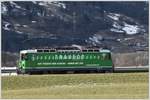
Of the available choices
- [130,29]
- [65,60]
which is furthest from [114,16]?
[65,60]

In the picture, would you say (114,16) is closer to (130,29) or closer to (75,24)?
(130,29)

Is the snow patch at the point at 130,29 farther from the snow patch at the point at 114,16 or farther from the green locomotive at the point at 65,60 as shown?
the green locomotive at the point at 65,60

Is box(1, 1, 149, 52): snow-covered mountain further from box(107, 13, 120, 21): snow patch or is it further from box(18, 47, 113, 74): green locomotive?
box(18, 47, 113, 74): green locomotive

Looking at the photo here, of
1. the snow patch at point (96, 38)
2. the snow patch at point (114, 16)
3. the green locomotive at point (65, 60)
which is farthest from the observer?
the snow patch at point (114, 16)

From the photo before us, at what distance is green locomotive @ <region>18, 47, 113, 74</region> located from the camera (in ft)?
187

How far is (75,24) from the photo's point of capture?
180m

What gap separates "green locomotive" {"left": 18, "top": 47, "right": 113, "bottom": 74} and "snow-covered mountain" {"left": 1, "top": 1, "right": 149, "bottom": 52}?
296ft

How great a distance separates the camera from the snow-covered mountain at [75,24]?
525 feet

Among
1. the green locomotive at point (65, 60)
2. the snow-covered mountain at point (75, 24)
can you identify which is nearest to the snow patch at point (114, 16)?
the snow-covered mountain at point (75, 24)

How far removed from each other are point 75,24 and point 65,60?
A: 12336 cm

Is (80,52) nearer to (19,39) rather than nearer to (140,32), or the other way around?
(19,39)

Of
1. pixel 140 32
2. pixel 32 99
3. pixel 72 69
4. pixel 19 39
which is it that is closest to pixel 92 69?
pixel 72 69

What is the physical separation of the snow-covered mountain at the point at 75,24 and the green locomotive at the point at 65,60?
90.2m

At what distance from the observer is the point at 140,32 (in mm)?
172500
